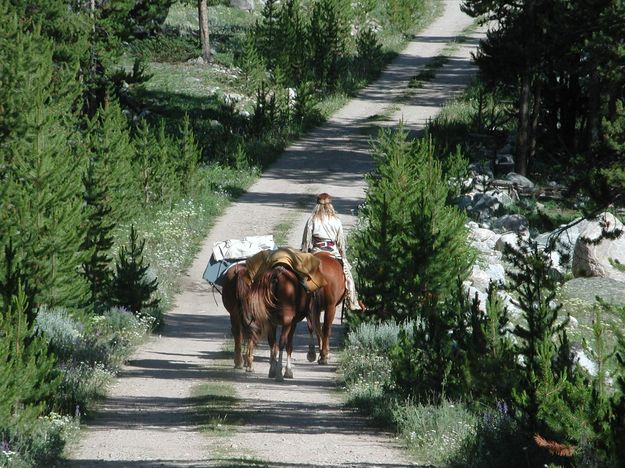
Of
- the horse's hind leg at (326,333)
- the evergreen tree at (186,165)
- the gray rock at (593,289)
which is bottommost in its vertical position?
the gray rock at (593,289)

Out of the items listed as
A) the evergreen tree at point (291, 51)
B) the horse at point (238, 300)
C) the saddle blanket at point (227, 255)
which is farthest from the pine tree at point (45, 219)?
the evergreen tree at point (291, 51)

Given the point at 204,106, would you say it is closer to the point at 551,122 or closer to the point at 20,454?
the point at 551,122

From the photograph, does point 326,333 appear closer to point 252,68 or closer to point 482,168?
point 482,168

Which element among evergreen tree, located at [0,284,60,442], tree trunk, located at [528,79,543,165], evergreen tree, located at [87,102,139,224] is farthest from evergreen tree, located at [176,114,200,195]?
evergreen tree, located at [0,284,60,442]

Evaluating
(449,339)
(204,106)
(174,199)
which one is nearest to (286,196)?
(174,199)

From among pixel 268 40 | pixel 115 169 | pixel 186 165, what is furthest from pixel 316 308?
pixel 268 40

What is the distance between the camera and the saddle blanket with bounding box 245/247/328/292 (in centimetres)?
1611

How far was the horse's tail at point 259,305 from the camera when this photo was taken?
626 inches

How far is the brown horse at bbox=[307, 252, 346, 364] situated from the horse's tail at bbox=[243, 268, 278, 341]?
3.23ft

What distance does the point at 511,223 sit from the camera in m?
30.8

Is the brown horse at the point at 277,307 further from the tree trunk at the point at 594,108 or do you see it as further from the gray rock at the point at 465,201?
the tree trunk at the point at 594,108

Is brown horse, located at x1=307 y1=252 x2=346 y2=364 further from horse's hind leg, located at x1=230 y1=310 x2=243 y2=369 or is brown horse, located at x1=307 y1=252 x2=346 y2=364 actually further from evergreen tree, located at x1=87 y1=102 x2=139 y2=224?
evergreen tree, located at x1=87 y1=102 x2=139 y2=224

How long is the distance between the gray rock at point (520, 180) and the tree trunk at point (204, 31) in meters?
21.8

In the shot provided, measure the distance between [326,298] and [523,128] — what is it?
1892 centimetres
